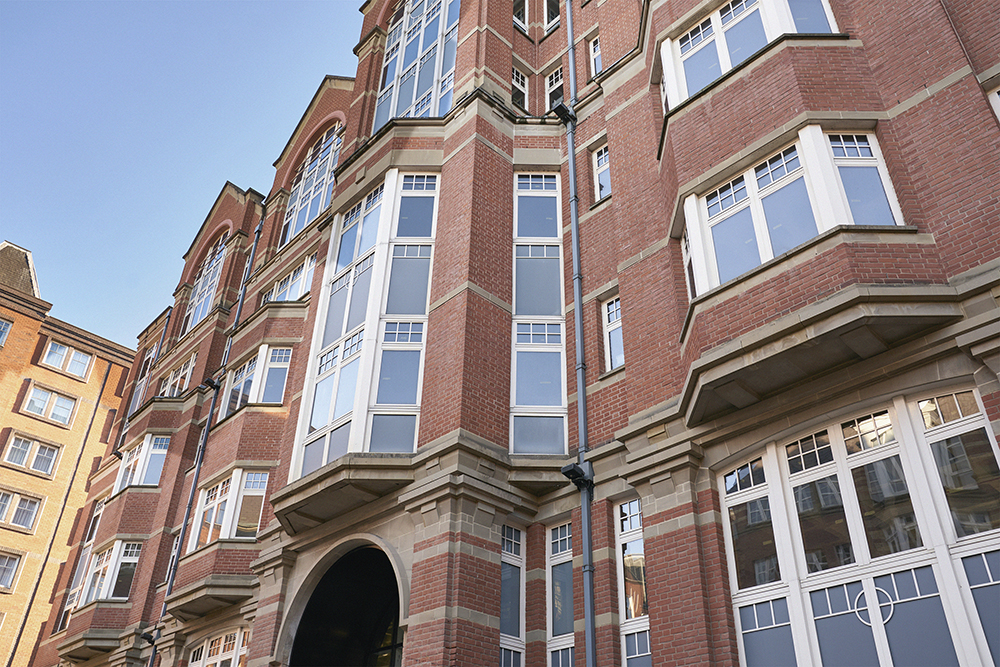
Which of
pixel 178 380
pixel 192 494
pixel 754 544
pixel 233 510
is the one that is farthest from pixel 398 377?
pixel 178 380

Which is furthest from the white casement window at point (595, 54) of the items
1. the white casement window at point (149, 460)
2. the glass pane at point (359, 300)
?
the white casement window at point (149, 460)

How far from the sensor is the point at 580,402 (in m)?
13.7

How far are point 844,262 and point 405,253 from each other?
376 inches

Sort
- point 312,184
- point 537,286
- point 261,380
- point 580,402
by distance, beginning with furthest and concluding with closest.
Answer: point 312,184 → point 261,380 → point 537,286 → point 580,402

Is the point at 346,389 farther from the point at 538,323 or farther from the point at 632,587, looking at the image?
the point at 632,587

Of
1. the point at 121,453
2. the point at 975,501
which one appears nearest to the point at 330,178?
the point at 121,453

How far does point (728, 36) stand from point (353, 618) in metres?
13.7

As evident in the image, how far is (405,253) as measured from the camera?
54.1 ft

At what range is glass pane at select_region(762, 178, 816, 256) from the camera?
10445 millimetres

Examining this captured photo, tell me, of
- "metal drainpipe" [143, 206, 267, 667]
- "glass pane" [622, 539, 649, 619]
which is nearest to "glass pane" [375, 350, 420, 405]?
"glass pane" [622, 539, 649, 619]

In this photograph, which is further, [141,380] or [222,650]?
[141,380]

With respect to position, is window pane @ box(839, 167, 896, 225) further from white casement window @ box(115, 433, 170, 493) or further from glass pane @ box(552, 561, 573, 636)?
white casement window @ box(115, 433, 170, 493)

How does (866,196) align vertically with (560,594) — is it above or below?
above

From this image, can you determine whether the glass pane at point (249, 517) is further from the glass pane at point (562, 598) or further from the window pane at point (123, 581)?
the glass pane at point (562, 598)
